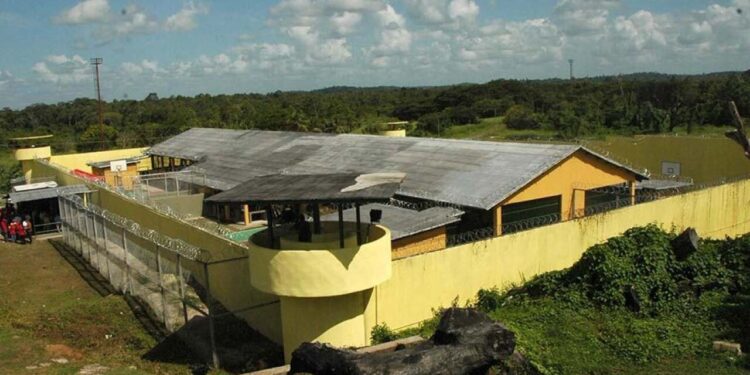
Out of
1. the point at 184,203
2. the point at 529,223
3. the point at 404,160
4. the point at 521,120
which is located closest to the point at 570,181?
the point at 529,223

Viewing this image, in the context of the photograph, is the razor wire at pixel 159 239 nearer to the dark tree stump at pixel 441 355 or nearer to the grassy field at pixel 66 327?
the grassy field at pixel 66 327

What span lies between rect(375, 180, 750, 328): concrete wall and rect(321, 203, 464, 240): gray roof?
5.87ft

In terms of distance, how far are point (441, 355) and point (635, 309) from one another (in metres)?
6.55

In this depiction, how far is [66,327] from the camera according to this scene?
14531 millimetres

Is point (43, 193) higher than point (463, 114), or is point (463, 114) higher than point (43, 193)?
point (463, 114)

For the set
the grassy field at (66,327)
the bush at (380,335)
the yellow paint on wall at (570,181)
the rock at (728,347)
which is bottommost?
the grassy field at (66,327)

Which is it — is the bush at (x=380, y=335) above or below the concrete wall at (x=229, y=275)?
below

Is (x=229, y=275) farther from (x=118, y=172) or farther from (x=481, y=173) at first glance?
(x=118, y=172)

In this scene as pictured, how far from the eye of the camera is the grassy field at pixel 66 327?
12.5m

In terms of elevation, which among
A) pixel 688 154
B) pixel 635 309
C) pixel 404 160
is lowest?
pixel 635 309

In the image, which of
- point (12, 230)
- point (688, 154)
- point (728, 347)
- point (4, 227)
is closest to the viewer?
point (728, 347)

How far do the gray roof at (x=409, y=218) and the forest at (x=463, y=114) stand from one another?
126 ft

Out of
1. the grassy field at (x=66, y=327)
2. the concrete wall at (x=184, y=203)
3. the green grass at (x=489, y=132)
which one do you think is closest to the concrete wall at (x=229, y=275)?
the grassy field at (x=66, y=327)

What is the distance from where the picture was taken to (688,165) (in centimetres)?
2984
